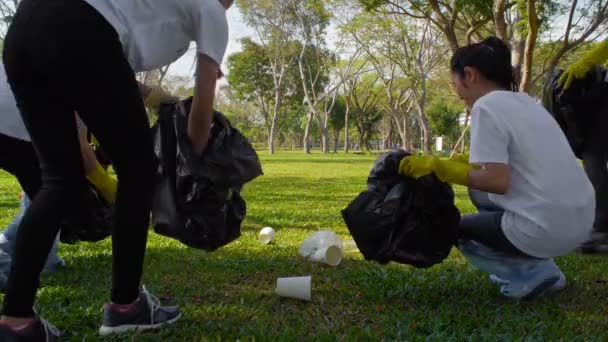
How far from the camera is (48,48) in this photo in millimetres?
1554

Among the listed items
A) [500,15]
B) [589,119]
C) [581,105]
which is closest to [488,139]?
[581,105]

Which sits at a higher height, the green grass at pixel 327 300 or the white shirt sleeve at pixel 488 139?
the white shirt sleeve at pixel 488 139

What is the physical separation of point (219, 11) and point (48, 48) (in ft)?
1.70

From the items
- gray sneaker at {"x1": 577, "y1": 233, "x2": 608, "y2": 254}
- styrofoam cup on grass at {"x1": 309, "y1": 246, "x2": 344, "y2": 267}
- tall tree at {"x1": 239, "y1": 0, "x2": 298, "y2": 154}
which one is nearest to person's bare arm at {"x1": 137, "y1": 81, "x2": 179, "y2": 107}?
styrofoam cup on grass at {"x1": 309, "y1": 246, "x2": 344, "y2": 267}

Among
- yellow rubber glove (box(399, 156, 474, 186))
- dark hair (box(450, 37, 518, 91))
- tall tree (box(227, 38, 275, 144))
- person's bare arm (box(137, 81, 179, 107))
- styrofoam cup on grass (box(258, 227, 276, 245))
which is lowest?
styrofoam cup on grass (box(258, 227, 276, 245))

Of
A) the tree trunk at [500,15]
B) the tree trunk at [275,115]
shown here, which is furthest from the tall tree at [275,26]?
the tree trunk at [500,15]

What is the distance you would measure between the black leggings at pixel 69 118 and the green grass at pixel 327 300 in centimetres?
39

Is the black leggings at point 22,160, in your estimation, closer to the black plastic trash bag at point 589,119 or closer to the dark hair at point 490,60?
the dark hair at point 490,60

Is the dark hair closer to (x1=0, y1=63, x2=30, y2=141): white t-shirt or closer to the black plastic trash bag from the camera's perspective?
the black plastic trash bag

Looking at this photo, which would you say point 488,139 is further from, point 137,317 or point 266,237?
point 266,237

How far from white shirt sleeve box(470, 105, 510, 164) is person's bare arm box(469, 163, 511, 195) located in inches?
0.9

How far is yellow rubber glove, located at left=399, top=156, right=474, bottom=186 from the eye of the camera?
2132 millimetres

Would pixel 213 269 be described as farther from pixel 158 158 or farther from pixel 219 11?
pixel 219 11

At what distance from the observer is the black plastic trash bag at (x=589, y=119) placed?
332 centimetres
